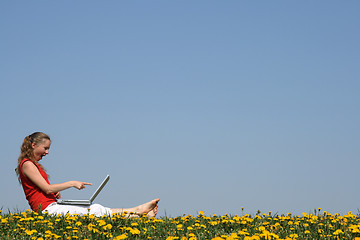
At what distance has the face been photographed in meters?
9.79

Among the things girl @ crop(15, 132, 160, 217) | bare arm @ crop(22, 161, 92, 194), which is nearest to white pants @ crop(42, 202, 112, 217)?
girl @ crop(15, 132, 160, 217)

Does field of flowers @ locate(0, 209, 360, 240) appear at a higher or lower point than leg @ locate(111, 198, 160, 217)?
lower

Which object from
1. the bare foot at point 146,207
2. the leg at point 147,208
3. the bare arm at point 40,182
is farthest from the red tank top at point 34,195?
the bare foot at point 146,207

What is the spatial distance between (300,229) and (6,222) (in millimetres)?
5295

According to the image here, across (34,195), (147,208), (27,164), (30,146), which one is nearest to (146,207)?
(147,208)

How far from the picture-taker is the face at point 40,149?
979 cm

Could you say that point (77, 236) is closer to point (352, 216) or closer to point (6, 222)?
point (6, 222)

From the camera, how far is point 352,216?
913 centimetres

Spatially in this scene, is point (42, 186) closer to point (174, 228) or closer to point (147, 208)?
point (147, 208)

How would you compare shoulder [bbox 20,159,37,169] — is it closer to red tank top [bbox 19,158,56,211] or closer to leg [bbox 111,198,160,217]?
red tank top [bbox 19,158,56,211]

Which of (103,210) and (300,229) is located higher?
(103,210)

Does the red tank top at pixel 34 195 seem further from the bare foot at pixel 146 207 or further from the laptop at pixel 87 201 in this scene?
the bare foot at pixel 146 207

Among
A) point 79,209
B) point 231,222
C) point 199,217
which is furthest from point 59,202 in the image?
point 231,222

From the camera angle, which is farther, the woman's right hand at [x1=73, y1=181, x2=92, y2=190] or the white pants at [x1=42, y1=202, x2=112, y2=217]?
the white pants at [x1=42, y1=202, x2=112, y2=217]
